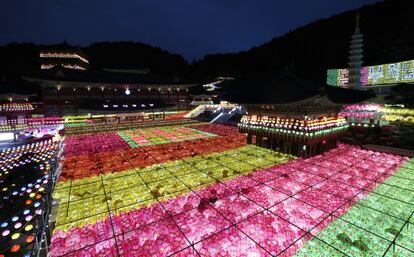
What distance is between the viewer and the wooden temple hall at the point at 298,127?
10.7m

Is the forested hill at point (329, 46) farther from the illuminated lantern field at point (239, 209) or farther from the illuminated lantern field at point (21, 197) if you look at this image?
the illuminated lantern field at point (21, 197)

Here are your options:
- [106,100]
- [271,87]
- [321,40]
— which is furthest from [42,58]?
[321,40]

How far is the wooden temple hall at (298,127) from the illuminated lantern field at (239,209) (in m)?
1.36

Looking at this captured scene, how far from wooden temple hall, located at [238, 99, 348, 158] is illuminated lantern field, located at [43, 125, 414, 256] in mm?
1362

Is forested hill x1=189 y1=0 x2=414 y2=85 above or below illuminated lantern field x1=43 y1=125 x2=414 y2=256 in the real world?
above

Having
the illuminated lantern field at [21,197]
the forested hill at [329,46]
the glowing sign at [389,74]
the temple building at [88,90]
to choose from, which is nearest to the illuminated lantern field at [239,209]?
the illuminated lantern field at [21,197]

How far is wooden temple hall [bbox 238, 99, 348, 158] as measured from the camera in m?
10.7

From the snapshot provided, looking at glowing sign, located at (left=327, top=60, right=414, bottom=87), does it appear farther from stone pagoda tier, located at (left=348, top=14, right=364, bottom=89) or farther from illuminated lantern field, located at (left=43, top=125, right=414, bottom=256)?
illuminated lantern field, located at (left=43, top=125, right=414, bottom=256)

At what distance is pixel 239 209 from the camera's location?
20.0 feet

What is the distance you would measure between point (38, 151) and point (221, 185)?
46.5 ft

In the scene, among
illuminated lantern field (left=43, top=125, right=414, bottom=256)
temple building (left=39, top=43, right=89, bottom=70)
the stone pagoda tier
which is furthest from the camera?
temple building (left=39, top=43, right=89, bottom=70)

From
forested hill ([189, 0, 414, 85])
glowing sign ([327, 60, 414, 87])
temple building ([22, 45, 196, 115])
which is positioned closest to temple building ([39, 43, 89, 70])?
temple building ([22, 45, 196, 115])

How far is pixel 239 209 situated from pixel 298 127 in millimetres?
6777

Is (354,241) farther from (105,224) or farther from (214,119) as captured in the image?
(214,119)
